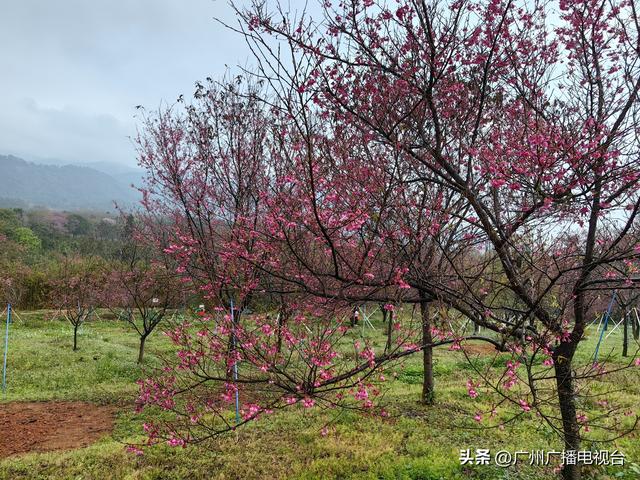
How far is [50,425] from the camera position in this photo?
23.2 ft

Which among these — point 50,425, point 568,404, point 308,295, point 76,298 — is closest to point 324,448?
point 308,295

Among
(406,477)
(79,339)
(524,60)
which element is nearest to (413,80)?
(524,60)

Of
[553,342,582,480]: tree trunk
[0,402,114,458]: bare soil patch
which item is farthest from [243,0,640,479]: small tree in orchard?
[0,402,114,458]: bare soil patch

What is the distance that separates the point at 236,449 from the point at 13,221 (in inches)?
1792

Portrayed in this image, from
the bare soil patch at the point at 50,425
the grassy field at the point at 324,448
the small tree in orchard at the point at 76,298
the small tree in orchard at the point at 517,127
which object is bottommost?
the bare soil patch at the point at 50,425

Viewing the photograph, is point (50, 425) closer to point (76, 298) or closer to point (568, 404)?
point (568, 404)

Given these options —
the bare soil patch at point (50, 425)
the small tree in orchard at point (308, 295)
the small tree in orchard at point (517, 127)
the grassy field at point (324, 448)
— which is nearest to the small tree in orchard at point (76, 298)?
the grassy field at point (324, 448)

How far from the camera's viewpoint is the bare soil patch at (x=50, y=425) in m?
6.20

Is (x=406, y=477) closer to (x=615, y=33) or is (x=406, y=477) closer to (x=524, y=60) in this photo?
(x=524, y=60)

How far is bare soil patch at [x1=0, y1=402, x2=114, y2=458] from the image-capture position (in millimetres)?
6203

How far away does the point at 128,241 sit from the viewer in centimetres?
1761

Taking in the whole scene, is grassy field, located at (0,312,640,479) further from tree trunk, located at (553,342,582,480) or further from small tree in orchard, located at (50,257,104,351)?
small tree in orchard, located at (50,257,104,351)

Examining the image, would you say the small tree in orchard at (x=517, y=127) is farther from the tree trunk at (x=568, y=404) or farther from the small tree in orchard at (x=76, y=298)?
the small tree in orchard at (x=76, y=298)

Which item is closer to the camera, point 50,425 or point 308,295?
point 308,295
